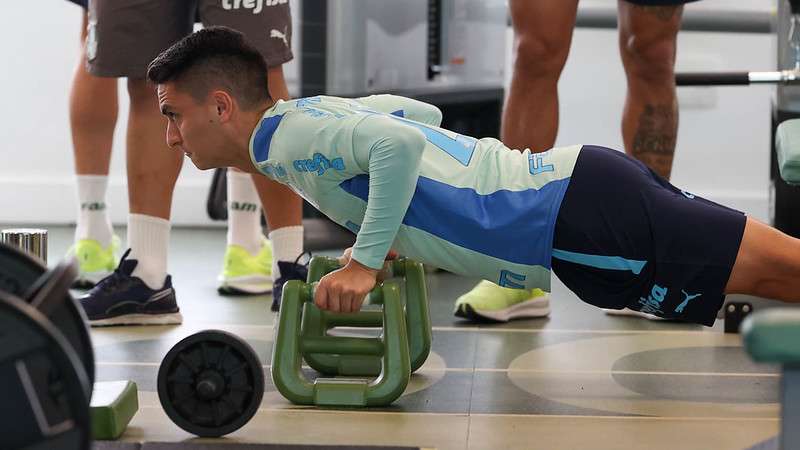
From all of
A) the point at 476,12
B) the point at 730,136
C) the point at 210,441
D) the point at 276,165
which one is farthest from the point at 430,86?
the point at 210,441

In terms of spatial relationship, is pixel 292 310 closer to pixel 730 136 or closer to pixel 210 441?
pixel 210 441

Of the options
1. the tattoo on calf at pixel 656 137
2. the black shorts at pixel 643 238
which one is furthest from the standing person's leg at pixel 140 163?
the tattoo on calf at pixel 656 137

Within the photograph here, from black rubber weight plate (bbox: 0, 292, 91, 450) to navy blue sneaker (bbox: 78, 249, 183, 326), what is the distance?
1.23 metres

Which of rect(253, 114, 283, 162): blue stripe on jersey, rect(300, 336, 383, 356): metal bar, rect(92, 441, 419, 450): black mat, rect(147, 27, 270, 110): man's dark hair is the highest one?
rect(147, 27, 270, 110): man's dark hair

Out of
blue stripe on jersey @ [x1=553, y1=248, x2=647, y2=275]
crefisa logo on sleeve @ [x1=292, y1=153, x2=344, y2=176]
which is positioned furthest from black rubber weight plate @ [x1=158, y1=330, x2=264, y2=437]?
blue stripe on jersey @ [x1=553, y1=248, x2=647, y2=275]

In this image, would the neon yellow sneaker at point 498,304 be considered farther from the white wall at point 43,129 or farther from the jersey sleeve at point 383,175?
the white wall at point 43,129

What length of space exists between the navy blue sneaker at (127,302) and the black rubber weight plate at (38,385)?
1.23m

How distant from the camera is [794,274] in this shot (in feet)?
5.66

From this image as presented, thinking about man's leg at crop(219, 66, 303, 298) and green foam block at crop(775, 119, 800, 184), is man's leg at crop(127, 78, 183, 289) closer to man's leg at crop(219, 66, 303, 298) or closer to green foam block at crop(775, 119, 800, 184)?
man's leg at crop(219, 66, 303, 298)

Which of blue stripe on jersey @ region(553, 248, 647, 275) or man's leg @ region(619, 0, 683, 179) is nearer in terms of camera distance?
blue stripe on jersey @ region(553, 248, 647, 275)

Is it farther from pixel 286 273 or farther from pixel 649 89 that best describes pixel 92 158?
pixel 649 89

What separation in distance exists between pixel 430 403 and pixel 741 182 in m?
2.58

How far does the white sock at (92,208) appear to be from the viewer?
9.05 feet

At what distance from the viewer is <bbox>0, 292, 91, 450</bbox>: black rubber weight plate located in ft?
3.18
